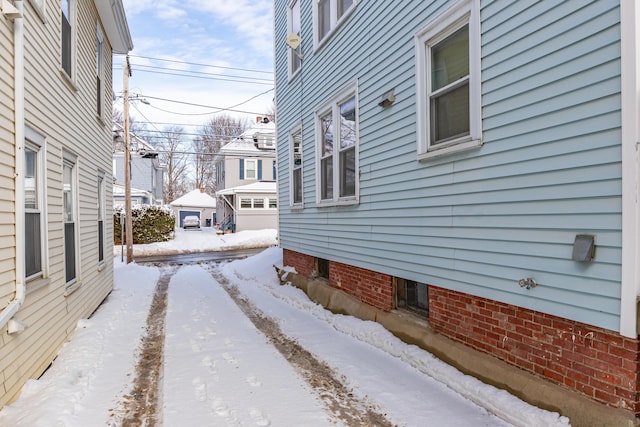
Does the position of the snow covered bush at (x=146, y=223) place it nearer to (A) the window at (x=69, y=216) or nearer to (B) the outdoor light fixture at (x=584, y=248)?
(A) the window at (x=69, y=216)

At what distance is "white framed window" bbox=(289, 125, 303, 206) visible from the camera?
8.91 metres

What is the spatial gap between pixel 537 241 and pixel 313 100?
18.6 feet

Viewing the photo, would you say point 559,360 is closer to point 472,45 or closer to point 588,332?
point 588,332

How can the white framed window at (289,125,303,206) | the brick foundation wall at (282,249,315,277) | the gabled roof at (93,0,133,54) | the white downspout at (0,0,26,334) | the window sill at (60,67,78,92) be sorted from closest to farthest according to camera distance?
the white downspout at (0,0,26,334) < the window sill at (60,67,78,92) < the gabled roof at (93,0,133,54) < the brick foundation wall at (282,249,315,277) < the white framed window at (289,125,303,206)

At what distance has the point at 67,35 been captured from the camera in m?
5.79

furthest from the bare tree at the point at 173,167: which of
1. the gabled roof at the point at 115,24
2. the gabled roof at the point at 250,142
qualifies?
the gabled roof at the point at 115,24

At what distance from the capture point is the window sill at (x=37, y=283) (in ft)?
12.6

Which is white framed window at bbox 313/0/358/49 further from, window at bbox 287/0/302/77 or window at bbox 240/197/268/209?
window at bbox 240/197/268/209

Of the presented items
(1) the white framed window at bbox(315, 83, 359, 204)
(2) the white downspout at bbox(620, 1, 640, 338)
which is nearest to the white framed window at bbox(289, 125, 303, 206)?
(1) the white framed window at bbox(315, 83, 359, 204)

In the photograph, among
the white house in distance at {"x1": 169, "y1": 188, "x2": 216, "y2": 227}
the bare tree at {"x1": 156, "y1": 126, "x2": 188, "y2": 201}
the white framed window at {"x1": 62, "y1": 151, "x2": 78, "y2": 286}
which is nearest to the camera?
the white framed window at {"x1": 62, "y1": 151, "x2": 78, "y2": 286}

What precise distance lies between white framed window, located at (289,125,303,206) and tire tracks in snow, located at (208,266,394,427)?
359 cm

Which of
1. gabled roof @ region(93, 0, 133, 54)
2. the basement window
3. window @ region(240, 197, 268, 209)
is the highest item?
gabled roof @ region(93, 0, 133, 54)

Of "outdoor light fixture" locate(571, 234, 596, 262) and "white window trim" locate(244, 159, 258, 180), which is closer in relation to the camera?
"outdoor light fixture" locate(571, 234, 596, 262)

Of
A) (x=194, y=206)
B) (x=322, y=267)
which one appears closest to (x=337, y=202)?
(x=322, y=267)
